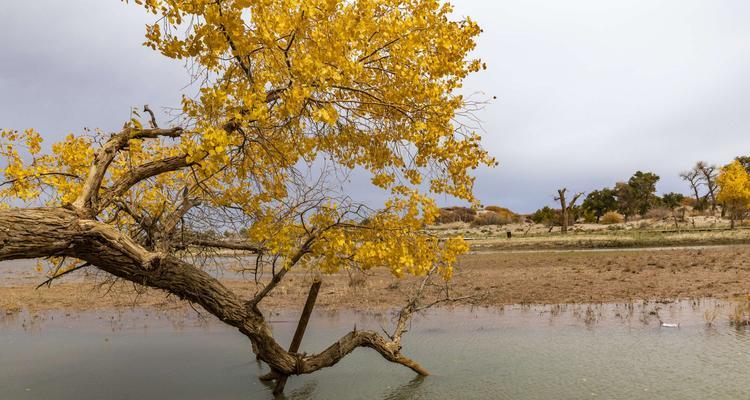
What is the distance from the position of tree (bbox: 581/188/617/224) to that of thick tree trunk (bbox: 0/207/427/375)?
224 feet

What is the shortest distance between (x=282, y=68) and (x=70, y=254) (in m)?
3.76

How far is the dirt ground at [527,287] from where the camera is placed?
18.6 meters

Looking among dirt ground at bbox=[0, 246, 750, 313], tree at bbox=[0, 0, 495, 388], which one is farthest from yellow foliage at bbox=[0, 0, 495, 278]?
dirt ground at bbox=[0, 246, 750, 313]

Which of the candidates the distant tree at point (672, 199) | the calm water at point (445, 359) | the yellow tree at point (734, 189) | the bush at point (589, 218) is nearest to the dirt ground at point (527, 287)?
the calm water at point (445, 359)

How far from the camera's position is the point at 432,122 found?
8289mm

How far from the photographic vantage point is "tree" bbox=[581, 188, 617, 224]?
7219 centimetres

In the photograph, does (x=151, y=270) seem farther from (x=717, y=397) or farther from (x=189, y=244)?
(x=717, y=397)

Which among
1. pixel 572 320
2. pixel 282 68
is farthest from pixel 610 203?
pixel 282 68

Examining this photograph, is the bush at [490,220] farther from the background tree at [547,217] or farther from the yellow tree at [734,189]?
the yellow tree at [734,189]

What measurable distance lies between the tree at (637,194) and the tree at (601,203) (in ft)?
2.74

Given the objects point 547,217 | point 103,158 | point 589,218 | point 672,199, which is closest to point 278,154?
point 103,158

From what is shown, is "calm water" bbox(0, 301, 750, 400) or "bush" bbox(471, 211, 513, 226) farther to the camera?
"bush" bbox(471, 211, 513, 226)

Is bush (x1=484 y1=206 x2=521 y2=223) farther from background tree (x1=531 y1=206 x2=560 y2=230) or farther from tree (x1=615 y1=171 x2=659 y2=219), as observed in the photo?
tree (x1=615 y1=171 x2=659 y2=219)

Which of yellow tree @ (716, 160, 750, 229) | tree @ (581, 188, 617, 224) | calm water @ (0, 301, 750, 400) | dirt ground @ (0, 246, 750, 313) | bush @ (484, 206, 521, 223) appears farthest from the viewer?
bush @ (484, 206, 521, 223)
